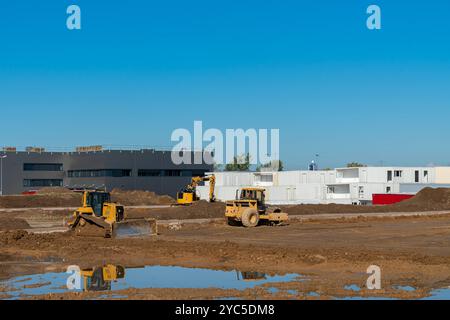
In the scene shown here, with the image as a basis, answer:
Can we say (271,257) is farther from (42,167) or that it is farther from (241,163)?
(241,163)

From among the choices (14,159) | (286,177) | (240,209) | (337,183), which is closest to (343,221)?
(240,209)

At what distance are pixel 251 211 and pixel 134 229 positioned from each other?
34.2 ft

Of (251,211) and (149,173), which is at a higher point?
(149,173)

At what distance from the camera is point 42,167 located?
353 ft

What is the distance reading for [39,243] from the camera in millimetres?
32344

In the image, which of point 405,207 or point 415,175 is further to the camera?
point 415,175

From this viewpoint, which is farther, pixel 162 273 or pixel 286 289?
pixel 162 273

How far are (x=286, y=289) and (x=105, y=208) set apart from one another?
18.1m

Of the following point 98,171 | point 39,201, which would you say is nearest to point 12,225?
point 39,201

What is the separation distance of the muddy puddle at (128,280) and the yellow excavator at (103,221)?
380 inches

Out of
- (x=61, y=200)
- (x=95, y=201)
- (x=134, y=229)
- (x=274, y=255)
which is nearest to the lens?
(x=274, y=255)

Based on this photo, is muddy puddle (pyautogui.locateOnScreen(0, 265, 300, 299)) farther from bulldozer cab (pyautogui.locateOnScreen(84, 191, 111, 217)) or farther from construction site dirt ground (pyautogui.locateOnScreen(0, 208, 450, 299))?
bulldozer cab (pyautogui.locateOnScreen(84, 191, 111, 217))
